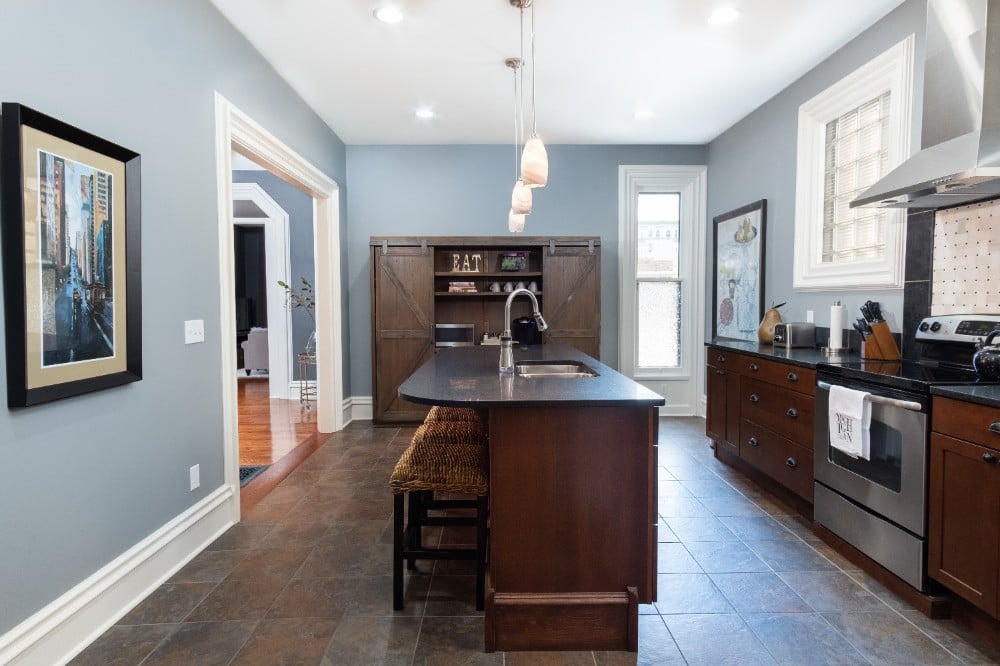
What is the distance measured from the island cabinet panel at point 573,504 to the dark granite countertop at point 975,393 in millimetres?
1090

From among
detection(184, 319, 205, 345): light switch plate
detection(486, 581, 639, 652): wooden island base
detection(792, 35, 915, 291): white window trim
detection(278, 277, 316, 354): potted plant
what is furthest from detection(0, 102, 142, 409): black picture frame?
detection(278, 277, 316, 354): potted plant

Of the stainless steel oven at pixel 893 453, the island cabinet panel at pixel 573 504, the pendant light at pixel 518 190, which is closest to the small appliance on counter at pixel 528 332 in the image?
the pendant light at pixel 518 190

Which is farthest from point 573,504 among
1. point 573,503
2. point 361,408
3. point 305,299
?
point 305,299

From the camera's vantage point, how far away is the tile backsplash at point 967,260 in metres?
2.36

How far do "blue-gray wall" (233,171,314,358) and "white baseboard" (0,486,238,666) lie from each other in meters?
4.34

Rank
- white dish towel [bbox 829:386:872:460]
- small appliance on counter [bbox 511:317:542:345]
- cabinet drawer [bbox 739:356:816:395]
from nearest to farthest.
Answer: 1. white dish towel [bbox 829:386:872:460]
2. cabinet drawer [bbox 739:356:816:395]
3. small appliance on counter [bbox 511:317:542:345]

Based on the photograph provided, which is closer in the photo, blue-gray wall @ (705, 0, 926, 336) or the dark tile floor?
the dark tile floor

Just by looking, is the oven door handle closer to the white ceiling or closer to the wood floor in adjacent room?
the white ceiling

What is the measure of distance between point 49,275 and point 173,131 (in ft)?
3.43

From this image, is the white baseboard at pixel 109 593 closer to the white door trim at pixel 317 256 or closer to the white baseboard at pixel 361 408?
the white door trim at pixel 317 256

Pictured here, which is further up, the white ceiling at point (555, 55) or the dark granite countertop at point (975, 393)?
the white ceiling at point (555, 55)

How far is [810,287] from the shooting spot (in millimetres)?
3660

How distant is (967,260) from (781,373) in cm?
99

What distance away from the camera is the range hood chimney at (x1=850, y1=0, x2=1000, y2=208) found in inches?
80.7
